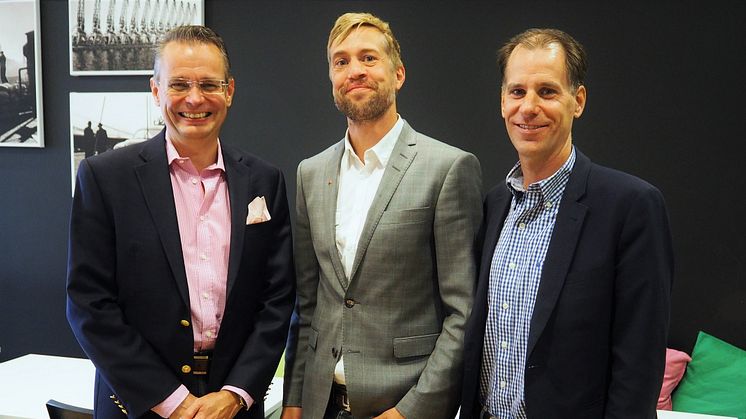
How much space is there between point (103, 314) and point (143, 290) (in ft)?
0.41

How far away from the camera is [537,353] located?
1632mm

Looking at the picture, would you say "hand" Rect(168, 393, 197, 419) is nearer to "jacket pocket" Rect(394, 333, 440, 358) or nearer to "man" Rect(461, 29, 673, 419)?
"jacket pocket" Rect(394, 333, 440, 358)

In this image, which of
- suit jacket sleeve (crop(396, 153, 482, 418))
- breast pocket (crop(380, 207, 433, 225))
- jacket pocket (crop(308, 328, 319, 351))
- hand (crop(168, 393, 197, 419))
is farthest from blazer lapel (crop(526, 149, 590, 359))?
hand (crop(168, 393, 197, 419))

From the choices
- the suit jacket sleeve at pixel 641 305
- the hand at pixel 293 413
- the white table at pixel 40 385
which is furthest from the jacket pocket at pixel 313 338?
the white table at pixel 40 385

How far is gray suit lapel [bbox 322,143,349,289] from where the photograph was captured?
204 cm

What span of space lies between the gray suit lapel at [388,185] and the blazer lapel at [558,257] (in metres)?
0.55

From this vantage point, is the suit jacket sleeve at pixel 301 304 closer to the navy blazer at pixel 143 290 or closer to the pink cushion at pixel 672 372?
the navy blazer at pixel 143 290

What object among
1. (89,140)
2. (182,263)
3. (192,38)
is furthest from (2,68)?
(182,263)

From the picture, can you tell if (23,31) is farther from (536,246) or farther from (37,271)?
(536,246)

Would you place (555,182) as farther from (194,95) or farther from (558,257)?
(194,95)

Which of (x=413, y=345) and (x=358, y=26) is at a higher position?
(x=358, y=26)

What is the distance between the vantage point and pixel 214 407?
1.90 m

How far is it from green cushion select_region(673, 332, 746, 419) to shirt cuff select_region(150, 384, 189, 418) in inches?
99.0

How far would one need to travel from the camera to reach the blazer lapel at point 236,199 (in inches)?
77.4
